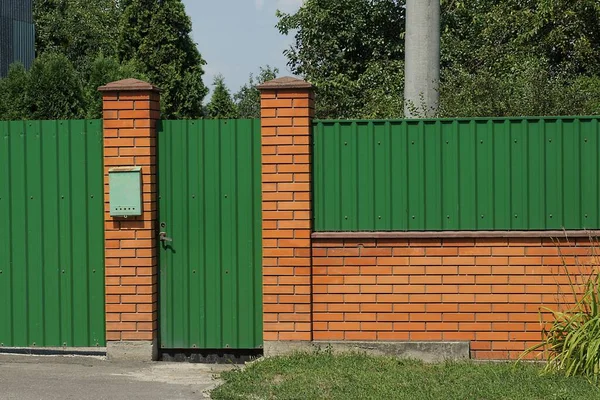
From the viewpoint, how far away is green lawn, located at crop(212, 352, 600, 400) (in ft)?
23.5

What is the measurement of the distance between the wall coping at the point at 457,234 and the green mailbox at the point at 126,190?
1.66 metres

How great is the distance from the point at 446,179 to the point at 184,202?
2.45 metres

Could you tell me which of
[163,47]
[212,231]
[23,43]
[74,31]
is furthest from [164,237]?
[74,31]

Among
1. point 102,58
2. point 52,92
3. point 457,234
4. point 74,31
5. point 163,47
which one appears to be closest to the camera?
point 457,234

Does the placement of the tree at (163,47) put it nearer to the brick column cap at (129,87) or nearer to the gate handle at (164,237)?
the brick column cap at (129,87)

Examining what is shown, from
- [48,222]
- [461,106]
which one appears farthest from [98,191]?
[461,106]

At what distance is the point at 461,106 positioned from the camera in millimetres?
11336

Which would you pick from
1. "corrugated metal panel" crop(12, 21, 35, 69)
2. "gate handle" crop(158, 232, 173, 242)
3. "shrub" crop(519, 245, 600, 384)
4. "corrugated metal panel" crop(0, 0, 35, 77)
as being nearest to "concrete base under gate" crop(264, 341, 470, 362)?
"shrub" crop(519, 245, 600, 384)

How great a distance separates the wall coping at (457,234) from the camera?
8516mm

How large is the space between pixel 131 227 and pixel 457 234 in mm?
3012

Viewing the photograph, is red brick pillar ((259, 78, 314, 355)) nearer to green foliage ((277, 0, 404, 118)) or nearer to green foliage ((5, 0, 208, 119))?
green foliage ((5, 0, 208, 119))

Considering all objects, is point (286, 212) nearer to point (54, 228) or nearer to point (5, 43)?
point (54, 228)

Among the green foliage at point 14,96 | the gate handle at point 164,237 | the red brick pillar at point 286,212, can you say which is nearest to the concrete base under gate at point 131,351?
the gate handle at point 164,237

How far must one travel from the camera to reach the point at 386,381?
7582mm
